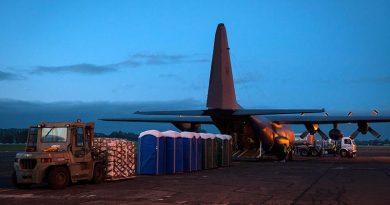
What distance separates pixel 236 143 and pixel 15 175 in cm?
2623

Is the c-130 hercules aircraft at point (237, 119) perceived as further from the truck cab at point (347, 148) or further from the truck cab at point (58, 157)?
the truck cab at point (58, 157)

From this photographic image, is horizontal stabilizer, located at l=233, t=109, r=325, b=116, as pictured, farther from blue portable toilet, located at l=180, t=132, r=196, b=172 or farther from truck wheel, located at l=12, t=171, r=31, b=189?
truck wheel, located at l=12, t=171, r=31, b=189

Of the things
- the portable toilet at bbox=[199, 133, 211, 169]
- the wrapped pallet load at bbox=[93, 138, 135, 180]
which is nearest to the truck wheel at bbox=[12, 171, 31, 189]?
the wrapped pallet load at bbox=[93, 138, 135, 180]

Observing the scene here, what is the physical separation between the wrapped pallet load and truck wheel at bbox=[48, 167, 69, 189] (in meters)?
2.30

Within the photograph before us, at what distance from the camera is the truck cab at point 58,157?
17.5 metres

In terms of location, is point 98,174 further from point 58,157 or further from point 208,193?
point 208,193

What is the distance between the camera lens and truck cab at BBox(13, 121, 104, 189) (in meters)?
17.5

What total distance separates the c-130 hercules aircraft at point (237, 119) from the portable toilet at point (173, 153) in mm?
8172

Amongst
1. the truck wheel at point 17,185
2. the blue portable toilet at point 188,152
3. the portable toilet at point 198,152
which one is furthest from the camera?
the portable toilet at point 198,152

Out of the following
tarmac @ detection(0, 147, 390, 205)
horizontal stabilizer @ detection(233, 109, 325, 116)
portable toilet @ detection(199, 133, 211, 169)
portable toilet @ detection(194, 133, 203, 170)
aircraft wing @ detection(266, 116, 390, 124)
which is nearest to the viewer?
tarmac @ detection(0, 147, 390, 205)

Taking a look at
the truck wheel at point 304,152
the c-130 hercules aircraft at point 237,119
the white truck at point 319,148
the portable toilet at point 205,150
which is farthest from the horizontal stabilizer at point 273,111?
the truck wheel at point 304,152

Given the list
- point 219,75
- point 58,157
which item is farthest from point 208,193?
point 219,75

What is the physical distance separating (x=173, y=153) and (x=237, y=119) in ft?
46.2

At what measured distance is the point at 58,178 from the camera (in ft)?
58.4
